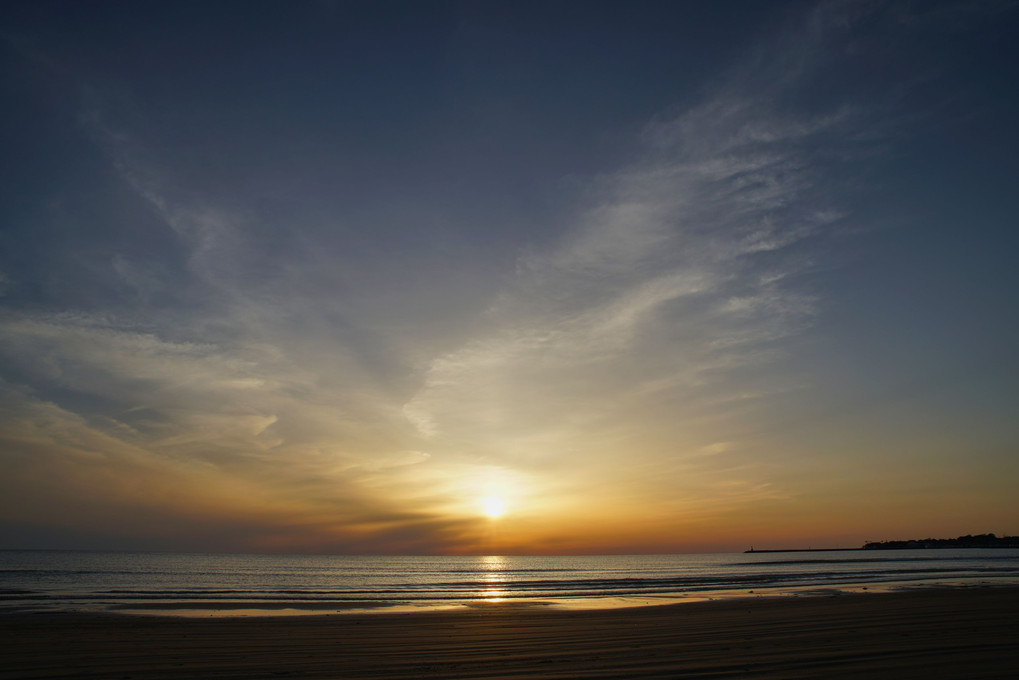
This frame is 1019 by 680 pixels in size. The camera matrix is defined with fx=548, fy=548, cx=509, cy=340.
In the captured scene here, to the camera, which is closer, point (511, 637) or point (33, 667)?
point (33, 667)

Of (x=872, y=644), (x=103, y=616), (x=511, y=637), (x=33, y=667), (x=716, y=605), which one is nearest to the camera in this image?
(x=33, y=667)

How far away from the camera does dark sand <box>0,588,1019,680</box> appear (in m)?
10.4

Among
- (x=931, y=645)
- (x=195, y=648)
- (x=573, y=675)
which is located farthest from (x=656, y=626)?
(x=195, y=648)

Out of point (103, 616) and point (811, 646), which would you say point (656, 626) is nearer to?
point (811, 646)

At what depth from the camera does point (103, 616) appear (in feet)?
76.4

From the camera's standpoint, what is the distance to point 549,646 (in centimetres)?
1391

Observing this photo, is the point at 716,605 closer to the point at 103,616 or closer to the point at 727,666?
the point at 727,666

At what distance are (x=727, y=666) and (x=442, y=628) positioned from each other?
11.1m

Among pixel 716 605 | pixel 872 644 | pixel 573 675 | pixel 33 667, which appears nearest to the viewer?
pixel 573 675

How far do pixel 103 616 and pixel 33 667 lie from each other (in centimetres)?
1475

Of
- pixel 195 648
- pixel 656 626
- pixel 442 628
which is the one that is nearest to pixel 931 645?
pixel 656 626

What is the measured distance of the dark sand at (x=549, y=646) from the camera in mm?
10405

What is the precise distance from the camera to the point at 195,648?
14.3 meters

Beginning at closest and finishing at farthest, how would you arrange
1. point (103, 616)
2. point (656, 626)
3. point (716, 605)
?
point (656, 626), point (103, 616), point (716, 605)
